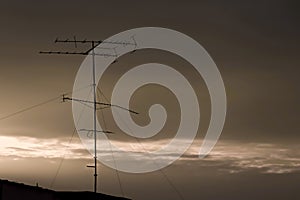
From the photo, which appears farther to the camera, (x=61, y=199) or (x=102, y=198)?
(x=102, y=198)

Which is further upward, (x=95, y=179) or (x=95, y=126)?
(x=95, y=126)

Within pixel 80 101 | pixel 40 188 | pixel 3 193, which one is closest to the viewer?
pixel 3 193

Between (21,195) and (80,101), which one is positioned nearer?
(21,195)

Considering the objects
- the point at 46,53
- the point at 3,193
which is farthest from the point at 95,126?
the point at 3,193

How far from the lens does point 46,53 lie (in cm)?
3912

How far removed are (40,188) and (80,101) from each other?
18.3 feet

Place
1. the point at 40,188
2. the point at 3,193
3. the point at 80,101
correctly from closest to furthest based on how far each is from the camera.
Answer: the point at 3,193
the point at 40,188
the point at 80,101

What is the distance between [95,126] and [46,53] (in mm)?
5616

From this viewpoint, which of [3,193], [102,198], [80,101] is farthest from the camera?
[102,198]

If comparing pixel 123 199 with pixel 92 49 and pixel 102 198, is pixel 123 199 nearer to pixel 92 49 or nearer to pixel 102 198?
pixel 102 198

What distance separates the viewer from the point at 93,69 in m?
42.5

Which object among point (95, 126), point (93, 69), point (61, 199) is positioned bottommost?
point (61, 199)

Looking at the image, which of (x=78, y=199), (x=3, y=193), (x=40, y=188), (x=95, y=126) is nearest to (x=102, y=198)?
(x=78, y=199)

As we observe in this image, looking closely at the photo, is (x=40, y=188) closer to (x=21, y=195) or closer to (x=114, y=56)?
(x=21, y=195)
